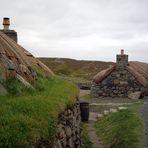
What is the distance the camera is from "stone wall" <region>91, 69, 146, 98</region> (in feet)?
105

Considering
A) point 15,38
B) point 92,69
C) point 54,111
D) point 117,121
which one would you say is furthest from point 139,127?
point 92,69

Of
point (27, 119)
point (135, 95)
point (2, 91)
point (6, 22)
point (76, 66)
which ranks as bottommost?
point (135, 95)

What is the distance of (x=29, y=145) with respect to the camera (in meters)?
5.95

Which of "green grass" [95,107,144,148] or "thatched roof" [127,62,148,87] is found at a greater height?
"thatched roof" [127,62,148,87]

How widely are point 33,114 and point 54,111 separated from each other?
2.68ft

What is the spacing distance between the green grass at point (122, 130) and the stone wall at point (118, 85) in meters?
Result: 11.5

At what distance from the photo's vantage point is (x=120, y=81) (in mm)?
32344

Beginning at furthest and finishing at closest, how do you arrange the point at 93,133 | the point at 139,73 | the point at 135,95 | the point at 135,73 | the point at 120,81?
the point at 139,73, the point at 120,81, the point at 135,73, the point at 135,95, the point at 93,133

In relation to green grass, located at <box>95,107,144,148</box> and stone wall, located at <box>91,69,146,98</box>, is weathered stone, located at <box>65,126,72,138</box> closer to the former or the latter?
green grass, located at <box>95,107,144,148</box>

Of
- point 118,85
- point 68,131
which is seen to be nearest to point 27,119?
point 68,131

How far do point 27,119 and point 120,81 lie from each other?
25.9 meters

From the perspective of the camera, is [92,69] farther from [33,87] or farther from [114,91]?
[33,87]

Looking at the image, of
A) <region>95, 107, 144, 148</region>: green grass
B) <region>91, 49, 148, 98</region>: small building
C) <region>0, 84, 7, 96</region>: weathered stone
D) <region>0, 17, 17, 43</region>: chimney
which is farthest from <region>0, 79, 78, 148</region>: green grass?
<region>91, 49, 148, 98</region>: small building

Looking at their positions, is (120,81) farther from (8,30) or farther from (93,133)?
(8,30)
